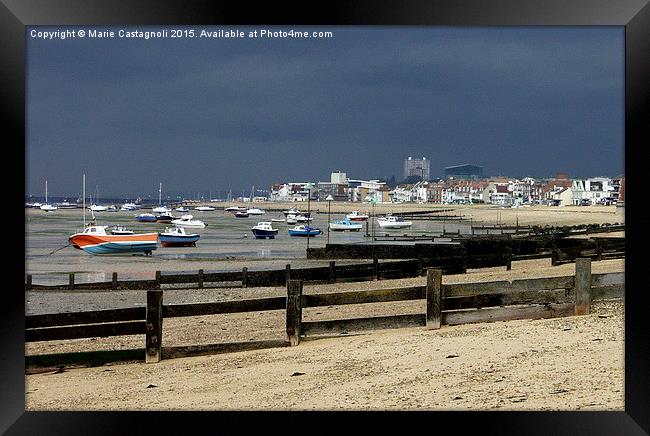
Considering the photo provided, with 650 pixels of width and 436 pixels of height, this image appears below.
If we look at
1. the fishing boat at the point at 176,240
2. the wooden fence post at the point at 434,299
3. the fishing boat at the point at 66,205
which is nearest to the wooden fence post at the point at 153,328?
the wooden fence post at the point at 434,299

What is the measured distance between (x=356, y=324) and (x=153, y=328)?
2587 millimetres

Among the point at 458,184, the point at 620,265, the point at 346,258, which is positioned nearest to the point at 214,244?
the point at 346,258

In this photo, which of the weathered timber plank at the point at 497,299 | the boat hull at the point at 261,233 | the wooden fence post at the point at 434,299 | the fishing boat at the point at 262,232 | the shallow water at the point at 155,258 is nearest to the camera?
the wooden fence post at the point at 434,299

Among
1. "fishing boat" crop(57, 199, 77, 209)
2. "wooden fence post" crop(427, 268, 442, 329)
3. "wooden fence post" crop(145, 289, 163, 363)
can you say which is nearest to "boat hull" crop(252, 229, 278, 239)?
"wooden fence post" crop(427, 268, 442, 329)

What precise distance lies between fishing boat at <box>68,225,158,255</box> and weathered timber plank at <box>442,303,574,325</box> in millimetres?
40754

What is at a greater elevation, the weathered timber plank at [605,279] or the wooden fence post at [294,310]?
the weathered timber plank at [605,279]

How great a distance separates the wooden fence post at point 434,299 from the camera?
9.79 meters

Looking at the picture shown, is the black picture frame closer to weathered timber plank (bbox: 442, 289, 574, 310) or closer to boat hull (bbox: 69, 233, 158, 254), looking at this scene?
weathered timber plank (bbox: 442, 289, 574, 310)

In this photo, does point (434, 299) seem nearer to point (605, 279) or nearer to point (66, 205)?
point (605, 279)

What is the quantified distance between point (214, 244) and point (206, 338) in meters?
45.3
